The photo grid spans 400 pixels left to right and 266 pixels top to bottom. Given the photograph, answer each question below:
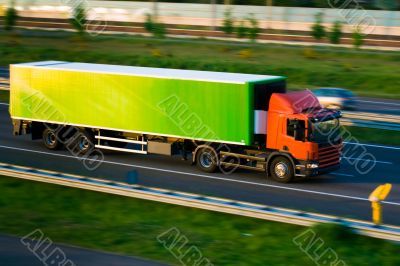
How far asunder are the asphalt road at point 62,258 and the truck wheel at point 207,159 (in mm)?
8468

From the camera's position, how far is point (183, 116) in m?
23.7

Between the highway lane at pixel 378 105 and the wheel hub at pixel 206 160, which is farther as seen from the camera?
the highway lane at pixel 378 105

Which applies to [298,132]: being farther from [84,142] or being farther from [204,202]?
[84,142]

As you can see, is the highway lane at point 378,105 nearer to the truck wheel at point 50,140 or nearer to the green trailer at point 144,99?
the green trailer at point 144,99

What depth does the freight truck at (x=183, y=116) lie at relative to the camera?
22.4 m

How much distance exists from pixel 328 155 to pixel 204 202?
577 centimetres

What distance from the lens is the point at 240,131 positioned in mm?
22781

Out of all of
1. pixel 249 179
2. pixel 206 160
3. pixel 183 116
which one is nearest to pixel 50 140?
pixel 183 116

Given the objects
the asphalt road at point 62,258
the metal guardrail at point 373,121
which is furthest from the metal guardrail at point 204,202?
the metal guardrail at point 373,121

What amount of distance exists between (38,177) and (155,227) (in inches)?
194

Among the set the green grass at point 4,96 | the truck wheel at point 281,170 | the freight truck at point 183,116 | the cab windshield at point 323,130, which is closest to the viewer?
the cab windshield at point 323,130

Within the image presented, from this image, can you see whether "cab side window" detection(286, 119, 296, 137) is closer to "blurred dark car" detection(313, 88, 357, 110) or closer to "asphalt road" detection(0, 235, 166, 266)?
"asphalt road" detection(0, 235, 166, 266)

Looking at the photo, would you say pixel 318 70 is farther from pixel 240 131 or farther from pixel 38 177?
pixel 38 177

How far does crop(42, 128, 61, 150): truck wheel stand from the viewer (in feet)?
86.9
